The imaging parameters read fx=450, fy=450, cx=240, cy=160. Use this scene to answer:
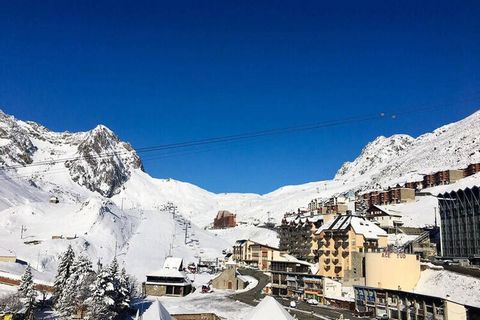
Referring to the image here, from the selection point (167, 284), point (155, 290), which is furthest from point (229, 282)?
point (155, 290)

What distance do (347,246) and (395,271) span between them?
14013mm

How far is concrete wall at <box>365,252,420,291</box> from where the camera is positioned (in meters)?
57.6

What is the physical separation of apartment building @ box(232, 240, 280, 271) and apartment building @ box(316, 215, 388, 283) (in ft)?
65.7

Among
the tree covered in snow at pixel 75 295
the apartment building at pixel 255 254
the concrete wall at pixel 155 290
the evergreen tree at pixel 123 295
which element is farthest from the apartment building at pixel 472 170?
the tree covered in snow at pixel 75 295

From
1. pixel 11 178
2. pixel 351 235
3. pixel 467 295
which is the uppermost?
pixel 11 178

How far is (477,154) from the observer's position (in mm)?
159125

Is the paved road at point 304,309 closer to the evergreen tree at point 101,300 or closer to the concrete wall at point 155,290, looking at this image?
the concrete wall at point 155,290

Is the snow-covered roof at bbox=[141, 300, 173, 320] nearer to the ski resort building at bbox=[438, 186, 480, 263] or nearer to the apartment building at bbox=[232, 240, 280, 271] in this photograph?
the ski resort building at bbox=[438, 186, 480, 263]

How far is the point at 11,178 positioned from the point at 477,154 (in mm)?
176857

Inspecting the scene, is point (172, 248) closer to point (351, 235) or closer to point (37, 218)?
point (37, 218)

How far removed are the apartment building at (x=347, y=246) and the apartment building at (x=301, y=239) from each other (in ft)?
25.7

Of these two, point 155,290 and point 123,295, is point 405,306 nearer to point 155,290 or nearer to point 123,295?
point 123,295

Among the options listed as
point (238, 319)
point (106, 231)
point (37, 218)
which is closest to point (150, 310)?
point (238, 319)

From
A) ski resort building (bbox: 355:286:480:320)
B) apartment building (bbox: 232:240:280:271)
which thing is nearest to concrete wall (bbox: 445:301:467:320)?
ski resort building (bbox: 355:286:480:320)
